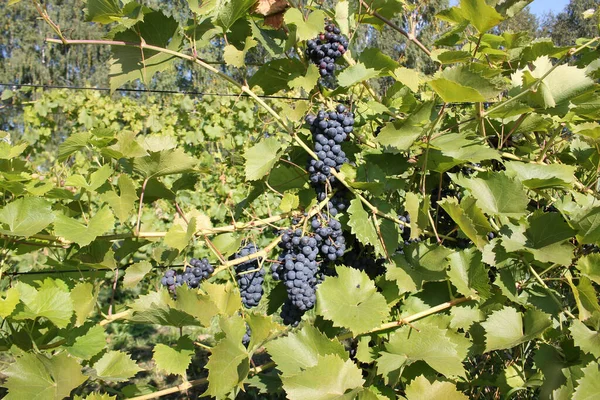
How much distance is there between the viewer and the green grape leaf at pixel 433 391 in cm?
100

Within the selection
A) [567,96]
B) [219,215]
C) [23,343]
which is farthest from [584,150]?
[219,215]

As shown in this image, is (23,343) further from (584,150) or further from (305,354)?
(584,150)

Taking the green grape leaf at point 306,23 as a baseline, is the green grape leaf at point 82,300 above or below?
below

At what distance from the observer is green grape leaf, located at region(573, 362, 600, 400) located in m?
0.98

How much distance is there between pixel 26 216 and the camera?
1.13 m

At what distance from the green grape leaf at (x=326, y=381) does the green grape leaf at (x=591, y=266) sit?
592mm

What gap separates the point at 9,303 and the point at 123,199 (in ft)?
1.11

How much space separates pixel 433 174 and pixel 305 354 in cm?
65

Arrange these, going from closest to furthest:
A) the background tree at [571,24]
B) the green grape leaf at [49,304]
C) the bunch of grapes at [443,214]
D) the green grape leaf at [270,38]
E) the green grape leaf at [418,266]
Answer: the green grape leaf at [49,304], the green grape leaf at [418,266], the green grape leaf at [270,38], the bunch of grapes at [443,214], the background tree at [571,24]

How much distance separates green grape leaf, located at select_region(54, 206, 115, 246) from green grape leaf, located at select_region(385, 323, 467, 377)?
700mm

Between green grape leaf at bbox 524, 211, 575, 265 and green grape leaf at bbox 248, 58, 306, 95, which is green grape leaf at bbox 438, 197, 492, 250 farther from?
green grape leaf at bbox 248, 58, 306, 95

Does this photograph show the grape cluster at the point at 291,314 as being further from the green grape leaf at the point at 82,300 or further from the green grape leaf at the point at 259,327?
the green grape leaf at the point at 82,300

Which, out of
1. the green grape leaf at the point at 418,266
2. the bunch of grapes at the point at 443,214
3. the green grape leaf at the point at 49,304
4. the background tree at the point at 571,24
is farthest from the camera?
the background tree at the point at 571,24

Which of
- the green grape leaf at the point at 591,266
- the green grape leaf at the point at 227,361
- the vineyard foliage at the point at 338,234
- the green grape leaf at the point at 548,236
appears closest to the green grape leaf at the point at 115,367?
the vineyard foliage at the point at 338,234
